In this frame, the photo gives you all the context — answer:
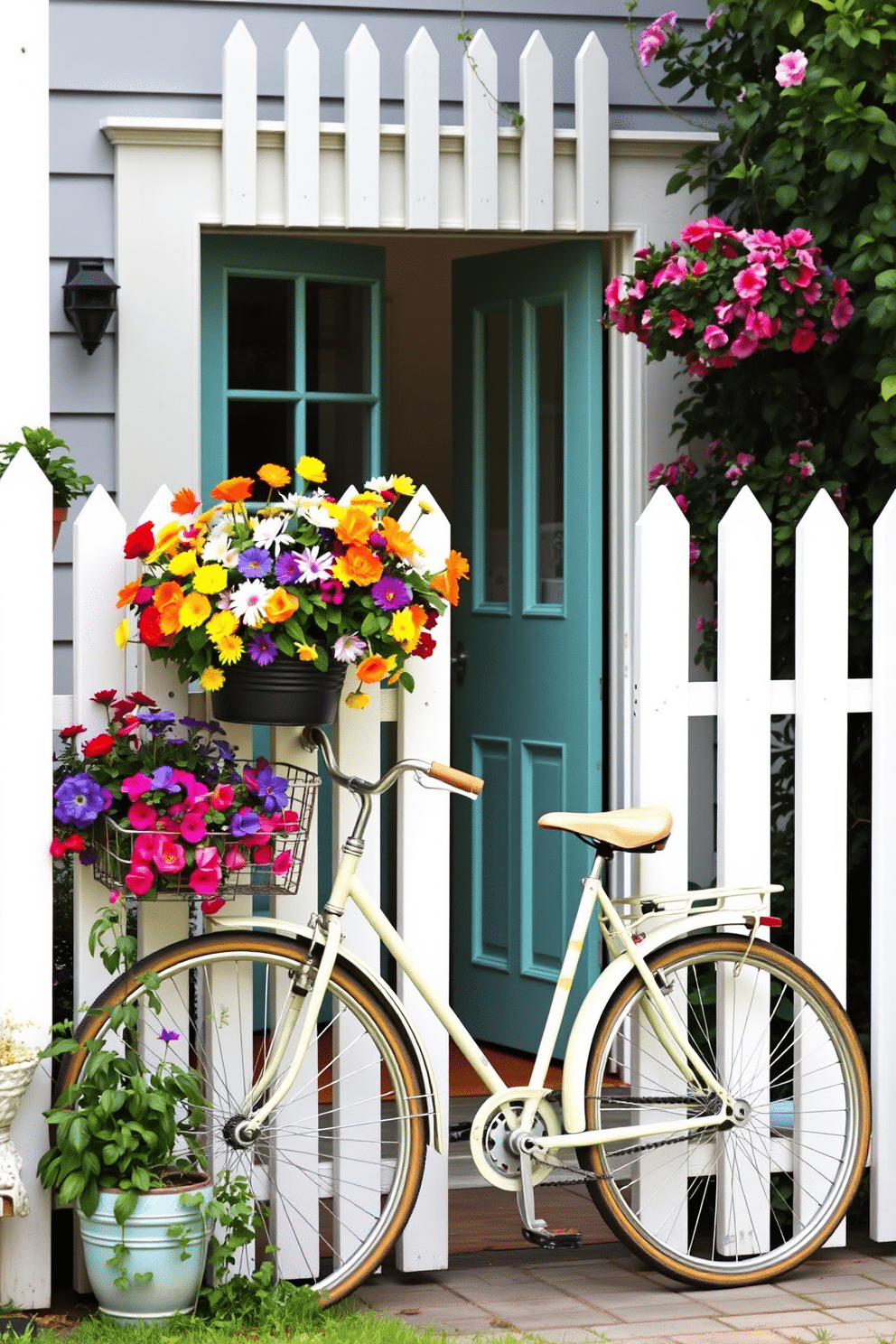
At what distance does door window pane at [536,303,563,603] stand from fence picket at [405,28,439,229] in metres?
0.50

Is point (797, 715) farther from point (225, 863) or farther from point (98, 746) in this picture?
point (98, 746)

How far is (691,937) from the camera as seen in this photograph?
3.35 metres

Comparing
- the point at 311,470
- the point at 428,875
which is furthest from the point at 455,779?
the point at 311,470

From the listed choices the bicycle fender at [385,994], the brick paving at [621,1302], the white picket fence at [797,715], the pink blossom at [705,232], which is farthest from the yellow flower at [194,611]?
the pink blossom at [705,232]

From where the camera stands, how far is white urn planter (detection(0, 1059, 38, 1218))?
2873 mm

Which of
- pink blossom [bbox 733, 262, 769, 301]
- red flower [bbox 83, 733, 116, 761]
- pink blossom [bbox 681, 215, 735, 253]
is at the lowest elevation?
red flower [bbox 83, 733, 116, 761]

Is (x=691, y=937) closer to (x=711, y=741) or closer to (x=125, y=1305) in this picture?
(x=125, y=1305)

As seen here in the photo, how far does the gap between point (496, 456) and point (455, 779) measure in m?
2.36

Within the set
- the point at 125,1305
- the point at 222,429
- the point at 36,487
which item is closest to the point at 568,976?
the point at 125,1305

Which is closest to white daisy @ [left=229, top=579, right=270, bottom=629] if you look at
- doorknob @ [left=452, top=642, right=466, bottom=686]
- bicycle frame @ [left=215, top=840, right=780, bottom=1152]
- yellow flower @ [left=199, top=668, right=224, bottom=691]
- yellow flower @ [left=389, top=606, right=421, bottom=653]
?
yellow flower @ [left=199, top=668, right=224, bottom=691]

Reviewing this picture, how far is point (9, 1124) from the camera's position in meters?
2.92

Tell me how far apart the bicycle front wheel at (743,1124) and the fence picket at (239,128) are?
8.02 feet

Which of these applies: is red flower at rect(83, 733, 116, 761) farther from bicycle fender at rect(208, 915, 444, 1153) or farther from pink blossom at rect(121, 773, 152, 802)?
bicycle fender at rect(208, 915, 444, 1153)

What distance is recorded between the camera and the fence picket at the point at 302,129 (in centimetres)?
457
